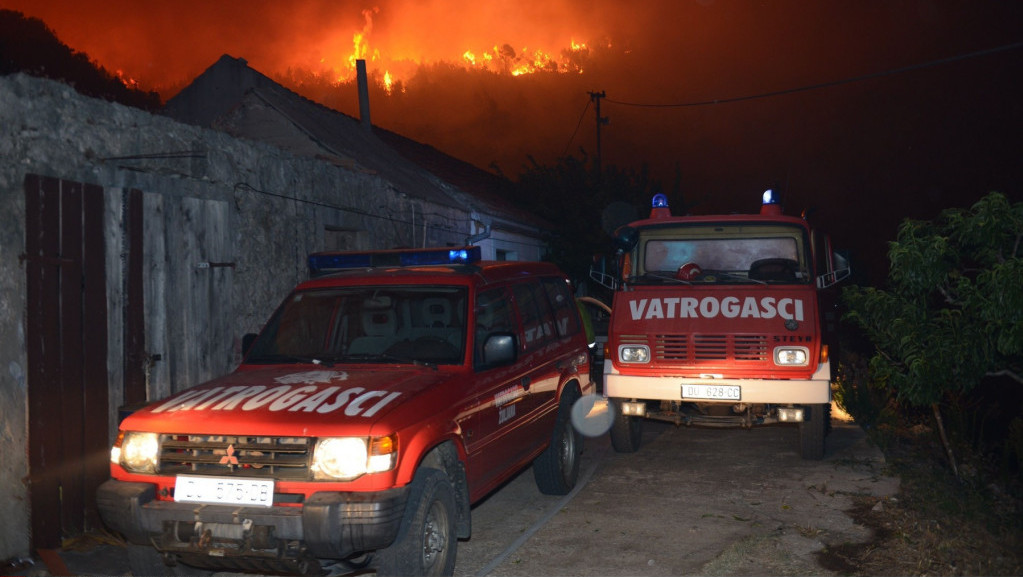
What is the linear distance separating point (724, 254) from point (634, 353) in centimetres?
144

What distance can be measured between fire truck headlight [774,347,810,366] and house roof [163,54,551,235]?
249 inches

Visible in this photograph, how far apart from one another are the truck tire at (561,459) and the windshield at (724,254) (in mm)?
2043

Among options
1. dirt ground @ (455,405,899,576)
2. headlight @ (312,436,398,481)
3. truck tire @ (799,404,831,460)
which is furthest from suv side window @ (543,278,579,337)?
headlight @ (312,436,398,481)

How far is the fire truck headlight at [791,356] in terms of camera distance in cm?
754

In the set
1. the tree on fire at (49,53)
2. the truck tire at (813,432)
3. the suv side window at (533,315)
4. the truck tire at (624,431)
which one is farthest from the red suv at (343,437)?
the tree on fire at (49,53)

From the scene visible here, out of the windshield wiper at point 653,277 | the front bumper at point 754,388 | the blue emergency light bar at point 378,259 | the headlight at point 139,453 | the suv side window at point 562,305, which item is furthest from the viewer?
the windshield wiper at point 653,277

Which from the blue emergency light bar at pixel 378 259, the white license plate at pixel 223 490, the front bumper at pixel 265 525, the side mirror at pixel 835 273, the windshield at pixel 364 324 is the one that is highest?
the blue emergency light bar at pixel 378 259

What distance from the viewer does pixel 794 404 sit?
7.68 meters

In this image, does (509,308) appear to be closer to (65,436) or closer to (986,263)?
(65,436)

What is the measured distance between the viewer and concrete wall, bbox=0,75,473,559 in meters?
5.32

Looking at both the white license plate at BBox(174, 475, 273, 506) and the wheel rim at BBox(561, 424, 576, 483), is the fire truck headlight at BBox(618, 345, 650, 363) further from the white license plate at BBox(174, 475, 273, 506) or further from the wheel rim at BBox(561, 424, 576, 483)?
the white license plate at BBox(174, 475, 273, 506)

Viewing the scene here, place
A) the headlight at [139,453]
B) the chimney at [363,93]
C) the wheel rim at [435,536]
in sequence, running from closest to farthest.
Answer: the headlight at [139,453] < the wheel rim at [435,536] < the chimney at [363,93]

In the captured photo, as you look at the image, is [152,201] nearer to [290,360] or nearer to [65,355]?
[65,355]

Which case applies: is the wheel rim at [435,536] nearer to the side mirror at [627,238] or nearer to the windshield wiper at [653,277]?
the windshield wiper at [653,277]
